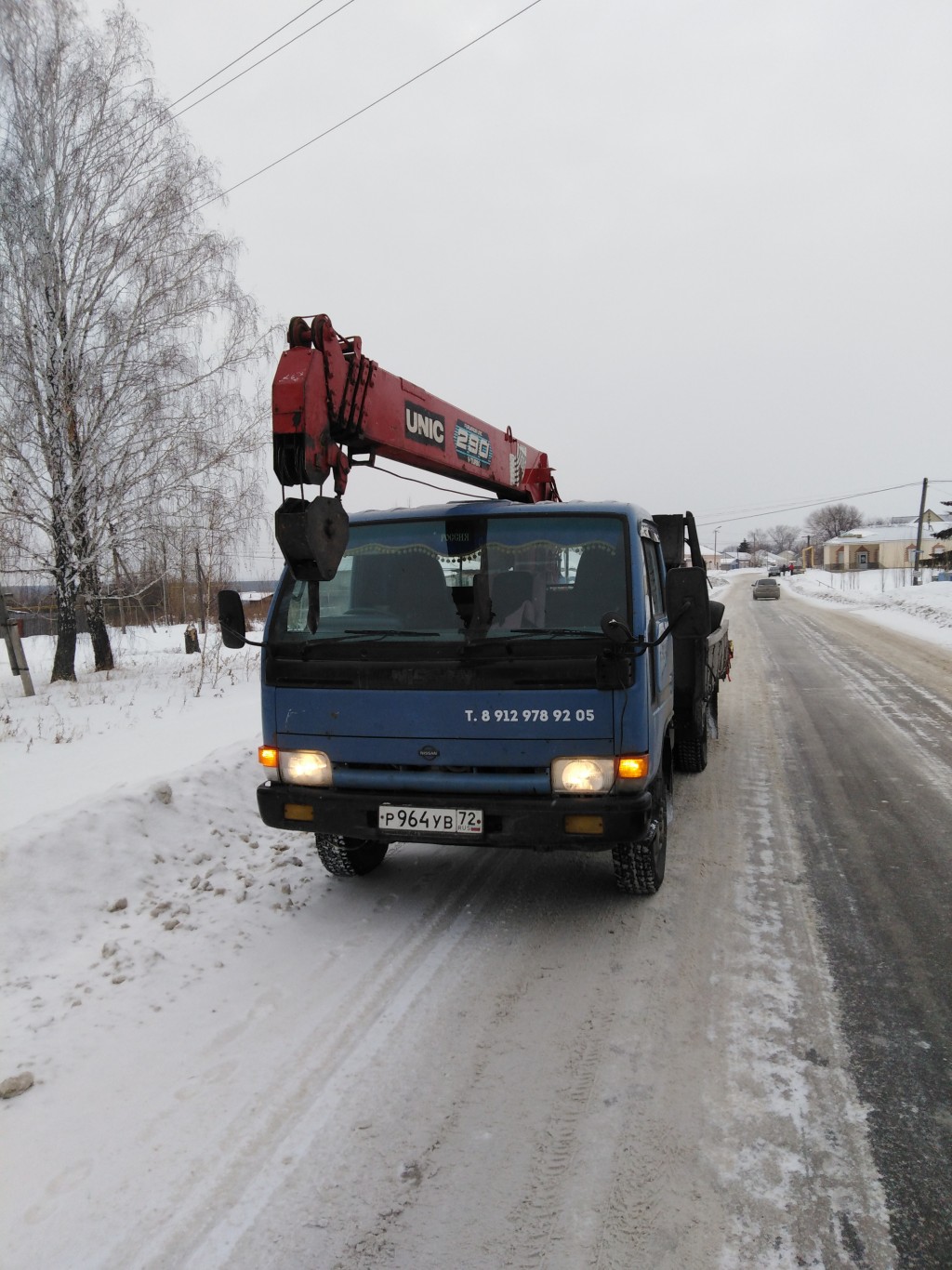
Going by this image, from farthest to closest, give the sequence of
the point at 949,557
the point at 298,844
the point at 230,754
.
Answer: the point at 949,557
the point at 230,754
the point at 298,844

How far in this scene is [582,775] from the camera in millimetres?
3697

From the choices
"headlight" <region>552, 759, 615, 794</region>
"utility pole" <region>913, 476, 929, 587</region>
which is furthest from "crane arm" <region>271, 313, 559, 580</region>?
"utility pole" <region>913, 476, 929, 587</region>

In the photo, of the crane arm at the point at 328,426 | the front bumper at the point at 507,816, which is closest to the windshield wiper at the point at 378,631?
the crane arm at the point at 328,426

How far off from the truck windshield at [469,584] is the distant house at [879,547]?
90720 millimetres

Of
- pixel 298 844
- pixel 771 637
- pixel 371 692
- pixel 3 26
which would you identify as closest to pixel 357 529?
pixel 371 692

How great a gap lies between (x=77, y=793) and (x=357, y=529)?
10.6 ft

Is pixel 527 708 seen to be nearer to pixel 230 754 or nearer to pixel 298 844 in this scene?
pixel 298 844

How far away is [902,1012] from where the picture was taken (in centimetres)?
316

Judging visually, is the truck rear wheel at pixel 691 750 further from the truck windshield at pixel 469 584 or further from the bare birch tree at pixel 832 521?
the bare birch tree at pixel 832 521

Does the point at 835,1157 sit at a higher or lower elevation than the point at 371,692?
lower

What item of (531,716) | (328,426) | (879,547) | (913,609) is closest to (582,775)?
(531,716)

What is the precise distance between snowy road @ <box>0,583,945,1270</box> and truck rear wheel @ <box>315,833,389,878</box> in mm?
101

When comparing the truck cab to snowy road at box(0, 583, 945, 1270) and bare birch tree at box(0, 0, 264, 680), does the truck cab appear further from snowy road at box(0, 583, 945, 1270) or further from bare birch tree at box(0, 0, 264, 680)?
bare birch tree at box(0, 0, 264, 680)

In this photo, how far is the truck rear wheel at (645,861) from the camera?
4.08m
